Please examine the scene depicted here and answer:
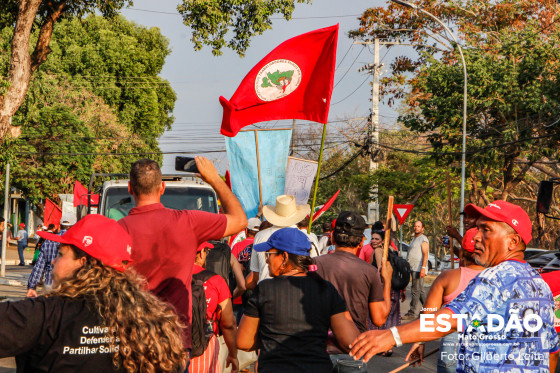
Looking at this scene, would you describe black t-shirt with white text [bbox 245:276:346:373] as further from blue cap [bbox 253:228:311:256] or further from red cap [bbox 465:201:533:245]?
red cap [bbox 465:201:533:245]

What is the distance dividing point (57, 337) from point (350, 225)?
125 inches

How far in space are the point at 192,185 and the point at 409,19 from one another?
894 inches

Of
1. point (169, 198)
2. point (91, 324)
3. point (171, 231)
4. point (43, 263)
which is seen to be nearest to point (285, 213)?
point (171, 231)

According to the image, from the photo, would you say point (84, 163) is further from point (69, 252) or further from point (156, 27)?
point (69, 252)

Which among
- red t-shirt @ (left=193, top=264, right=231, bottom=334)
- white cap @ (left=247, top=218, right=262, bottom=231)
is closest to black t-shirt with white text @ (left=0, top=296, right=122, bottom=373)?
red t-shirt @ (left=193, top=264, right=231, bottom=334)

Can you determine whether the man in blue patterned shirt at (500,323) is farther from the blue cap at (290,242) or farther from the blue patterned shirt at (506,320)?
the blue cap at (290,242)

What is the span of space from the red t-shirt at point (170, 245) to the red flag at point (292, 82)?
4254 millimetres

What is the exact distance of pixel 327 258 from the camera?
5281 millimetres

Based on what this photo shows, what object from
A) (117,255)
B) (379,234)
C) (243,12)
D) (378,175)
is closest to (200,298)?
(117,255)

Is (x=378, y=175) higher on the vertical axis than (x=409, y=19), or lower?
lower

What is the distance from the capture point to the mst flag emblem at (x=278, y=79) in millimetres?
8594

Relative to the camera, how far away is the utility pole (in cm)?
3191

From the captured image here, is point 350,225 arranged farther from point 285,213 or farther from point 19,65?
Result: point 19,65

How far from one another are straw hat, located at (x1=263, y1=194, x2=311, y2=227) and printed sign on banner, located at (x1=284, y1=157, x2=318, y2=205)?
3248 mm
